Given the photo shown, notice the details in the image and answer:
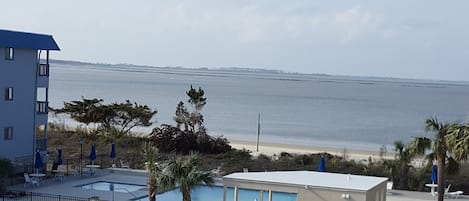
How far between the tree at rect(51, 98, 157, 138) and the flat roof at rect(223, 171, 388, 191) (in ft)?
68.3

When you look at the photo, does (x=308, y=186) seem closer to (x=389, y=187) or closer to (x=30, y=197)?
(x=389, y=187)

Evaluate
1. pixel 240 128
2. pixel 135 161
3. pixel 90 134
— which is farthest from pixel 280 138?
pixel 135 161

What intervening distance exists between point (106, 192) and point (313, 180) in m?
8.25

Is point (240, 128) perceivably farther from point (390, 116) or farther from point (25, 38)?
point (25, 38)

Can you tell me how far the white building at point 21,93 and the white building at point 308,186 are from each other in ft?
37.0

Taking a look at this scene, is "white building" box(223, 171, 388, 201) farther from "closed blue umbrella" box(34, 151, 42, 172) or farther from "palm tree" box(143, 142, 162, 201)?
"closed blue umbrella" box(34, 151, 42, 172)

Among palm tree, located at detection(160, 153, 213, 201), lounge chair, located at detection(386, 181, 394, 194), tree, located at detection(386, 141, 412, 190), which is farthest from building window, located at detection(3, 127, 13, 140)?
tree, located at detection(386, 141, 412, 190)

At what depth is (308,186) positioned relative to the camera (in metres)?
18.0

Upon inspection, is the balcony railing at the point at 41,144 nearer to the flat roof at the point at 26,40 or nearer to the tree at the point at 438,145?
the flat roof at the point at 26,40

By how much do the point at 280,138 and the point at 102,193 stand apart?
37.3 m

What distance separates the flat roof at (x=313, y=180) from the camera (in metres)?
18.1

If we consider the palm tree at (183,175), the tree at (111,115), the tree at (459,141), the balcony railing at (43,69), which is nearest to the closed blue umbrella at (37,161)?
the balcony railing at (43,69)

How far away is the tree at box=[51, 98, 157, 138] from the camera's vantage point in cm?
3984

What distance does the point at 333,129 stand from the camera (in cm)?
7175
